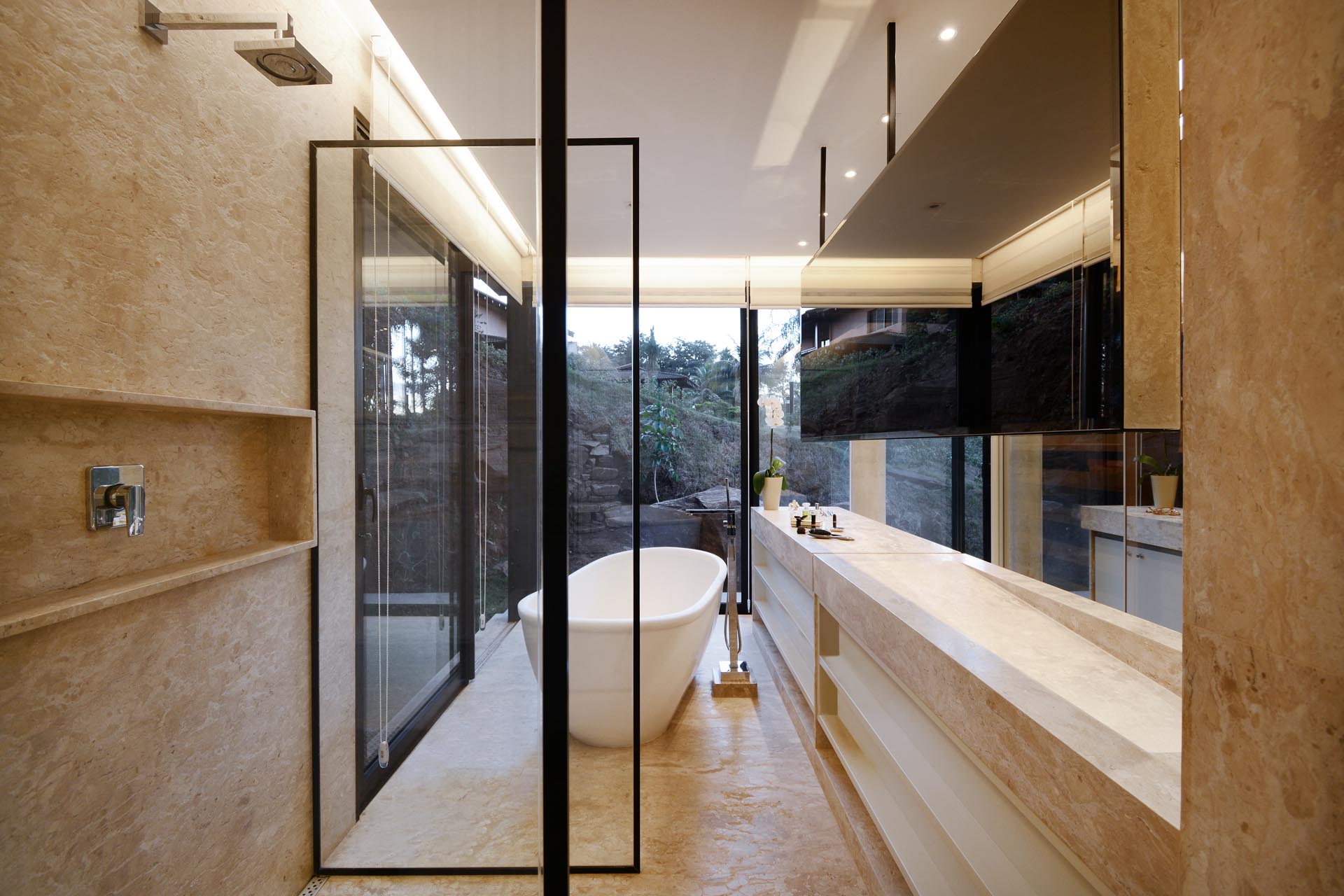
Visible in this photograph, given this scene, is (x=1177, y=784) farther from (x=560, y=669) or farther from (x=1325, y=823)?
(x=560, y=669)

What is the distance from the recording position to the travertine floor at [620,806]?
58 cm

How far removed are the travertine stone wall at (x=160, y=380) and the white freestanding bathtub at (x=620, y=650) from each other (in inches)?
10.1

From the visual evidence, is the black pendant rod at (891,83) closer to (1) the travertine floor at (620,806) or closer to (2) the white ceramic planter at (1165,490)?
(2) the white ceramic planter at (1165,490)

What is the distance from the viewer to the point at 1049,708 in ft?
2.59

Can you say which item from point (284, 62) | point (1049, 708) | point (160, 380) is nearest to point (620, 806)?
point (1049, 708)

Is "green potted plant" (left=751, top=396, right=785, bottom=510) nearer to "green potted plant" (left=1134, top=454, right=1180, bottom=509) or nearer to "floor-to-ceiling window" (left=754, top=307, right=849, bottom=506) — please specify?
"floor-to-ceiling window" (left=754, top=307, right=849, bottom=506)

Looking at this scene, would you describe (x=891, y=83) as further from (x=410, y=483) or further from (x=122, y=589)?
(x=122, y=589)

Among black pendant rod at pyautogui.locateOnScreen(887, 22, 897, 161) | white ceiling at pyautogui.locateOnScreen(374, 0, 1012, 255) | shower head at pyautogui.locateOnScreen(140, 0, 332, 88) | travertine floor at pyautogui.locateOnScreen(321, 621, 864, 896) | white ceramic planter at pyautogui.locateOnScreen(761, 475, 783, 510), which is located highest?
white ceiling at pyautogui.locateOnScreen(374, 0, 1012, 255)

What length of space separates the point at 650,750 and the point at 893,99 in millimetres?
2705

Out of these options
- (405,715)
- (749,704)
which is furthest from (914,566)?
(405,715)

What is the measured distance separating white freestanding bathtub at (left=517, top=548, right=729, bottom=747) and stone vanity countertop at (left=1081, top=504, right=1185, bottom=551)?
1264 mm

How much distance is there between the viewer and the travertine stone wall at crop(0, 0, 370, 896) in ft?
0.85

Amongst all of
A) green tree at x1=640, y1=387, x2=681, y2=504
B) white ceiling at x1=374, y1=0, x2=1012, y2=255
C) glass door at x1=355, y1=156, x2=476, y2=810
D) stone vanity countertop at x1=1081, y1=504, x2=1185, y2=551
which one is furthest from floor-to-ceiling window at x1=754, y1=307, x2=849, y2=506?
glass door at x1=355, y1=156, x2=476, y2=810

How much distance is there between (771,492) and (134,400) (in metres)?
3.44
